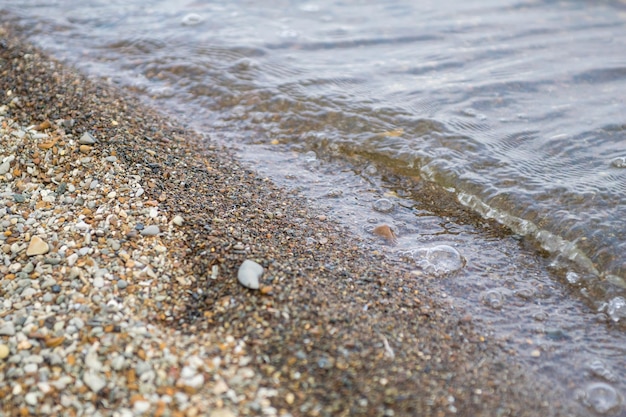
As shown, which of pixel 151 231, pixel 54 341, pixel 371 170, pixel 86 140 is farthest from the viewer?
pixel 371 170

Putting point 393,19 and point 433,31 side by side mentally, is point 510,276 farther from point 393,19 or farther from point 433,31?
point 393,19

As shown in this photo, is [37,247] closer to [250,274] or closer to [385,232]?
[250,274]

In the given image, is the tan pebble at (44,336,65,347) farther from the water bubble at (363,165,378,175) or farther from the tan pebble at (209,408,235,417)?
the water bubble at (363,165,378,175)

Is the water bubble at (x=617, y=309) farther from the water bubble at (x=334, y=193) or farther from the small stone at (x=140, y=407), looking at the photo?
the small stone at (x=140, y=407)

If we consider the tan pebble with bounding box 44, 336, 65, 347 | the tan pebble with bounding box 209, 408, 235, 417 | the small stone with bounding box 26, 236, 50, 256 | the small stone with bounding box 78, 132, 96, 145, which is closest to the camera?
the tan pebble with bounding box 209, 408, 235, 417

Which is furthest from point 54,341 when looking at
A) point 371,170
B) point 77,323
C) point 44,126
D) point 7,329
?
point 371,170

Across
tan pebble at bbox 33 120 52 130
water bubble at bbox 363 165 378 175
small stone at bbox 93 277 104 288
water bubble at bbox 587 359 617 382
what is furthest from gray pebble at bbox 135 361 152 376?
water bubble at bbox 363 165 378 175
